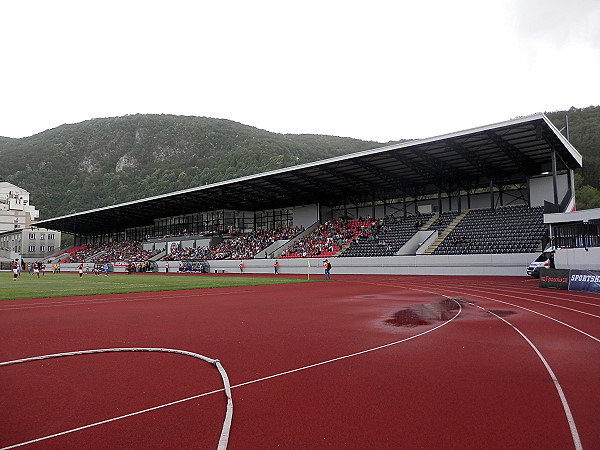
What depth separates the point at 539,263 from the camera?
2962cm

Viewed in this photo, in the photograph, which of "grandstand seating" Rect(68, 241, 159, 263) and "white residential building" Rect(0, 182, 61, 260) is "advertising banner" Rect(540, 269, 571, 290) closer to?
"grandstand seating" Rect(68, 241, 159, 263)

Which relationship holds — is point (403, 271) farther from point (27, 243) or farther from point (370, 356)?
point (27, 243)

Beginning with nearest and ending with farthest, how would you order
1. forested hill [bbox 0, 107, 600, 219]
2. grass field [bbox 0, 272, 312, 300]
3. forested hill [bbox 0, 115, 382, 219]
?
grass field [bbox 0, 272, 312, 300] < forested hill [bbox 0, 107, 600, 219] < forested hill [bbox 0, 115, 382, 219]

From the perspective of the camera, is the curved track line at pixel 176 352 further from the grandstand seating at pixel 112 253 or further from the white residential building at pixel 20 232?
the white residential building at pixel 20 232

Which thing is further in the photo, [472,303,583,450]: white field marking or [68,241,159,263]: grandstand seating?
[68,241,159,263]: grandstand seating

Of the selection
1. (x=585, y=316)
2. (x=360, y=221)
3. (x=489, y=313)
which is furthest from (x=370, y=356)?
(x=360, y=221)

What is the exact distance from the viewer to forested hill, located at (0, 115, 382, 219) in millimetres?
116375

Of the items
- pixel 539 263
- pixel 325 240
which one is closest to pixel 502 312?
pixel 539 263

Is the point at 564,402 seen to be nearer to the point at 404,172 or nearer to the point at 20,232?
the point at 404,172

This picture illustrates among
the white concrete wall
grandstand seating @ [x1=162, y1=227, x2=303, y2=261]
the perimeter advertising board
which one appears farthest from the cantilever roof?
the perimeter advertising board

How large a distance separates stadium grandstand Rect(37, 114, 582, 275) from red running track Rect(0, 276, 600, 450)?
25951 mm

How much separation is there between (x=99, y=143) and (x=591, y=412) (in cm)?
16130

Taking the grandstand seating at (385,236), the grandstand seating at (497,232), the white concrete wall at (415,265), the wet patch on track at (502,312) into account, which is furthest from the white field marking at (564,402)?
the grandstand seating at (385,236)

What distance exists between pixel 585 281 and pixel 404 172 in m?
26.7
